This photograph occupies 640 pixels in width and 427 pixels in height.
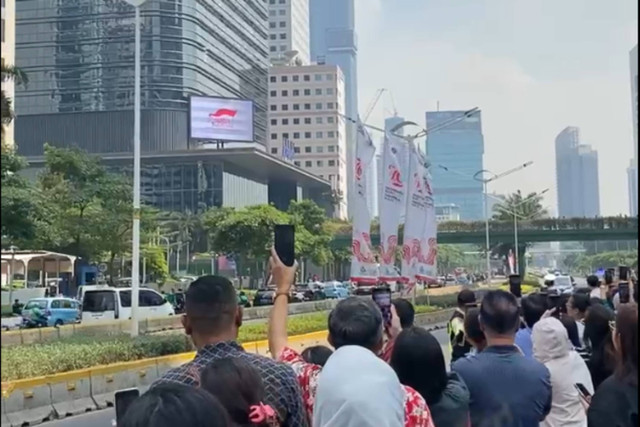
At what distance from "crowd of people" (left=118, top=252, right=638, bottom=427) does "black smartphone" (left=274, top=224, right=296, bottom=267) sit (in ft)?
0.14

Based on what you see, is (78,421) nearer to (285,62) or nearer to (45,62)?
(45,62)

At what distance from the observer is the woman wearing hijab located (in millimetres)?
4508

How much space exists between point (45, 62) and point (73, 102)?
3765 cm

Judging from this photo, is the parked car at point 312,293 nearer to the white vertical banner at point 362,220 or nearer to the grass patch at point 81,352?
the white vertical banner at point 362,220

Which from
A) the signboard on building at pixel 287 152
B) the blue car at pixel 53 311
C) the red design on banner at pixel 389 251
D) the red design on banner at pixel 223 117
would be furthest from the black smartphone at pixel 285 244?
the signboard on building at pixel 287 152

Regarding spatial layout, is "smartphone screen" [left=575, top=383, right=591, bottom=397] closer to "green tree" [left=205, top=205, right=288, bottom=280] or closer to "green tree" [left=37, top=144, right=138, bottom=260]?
"green tree" [left=37, top=144, right=138, bottom=260]

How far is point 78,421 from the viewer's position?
10234mm

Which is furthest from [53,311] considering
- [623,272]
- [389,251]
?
[623,272]

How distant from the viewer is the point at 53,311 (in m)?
25.0

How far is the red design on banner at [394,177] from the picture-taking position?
1449 centimetres

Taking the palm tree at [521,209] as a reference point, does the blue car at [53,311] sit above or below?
below

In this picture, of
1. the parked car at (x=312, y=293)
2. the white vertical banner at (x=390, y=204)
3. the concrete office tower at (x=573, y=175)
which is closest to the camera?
the white vertical banner at (x=390, y=204)

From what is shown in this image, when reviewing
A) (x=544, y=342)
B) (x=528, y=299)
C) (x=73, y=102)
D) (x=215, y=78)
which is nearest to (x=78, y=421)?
(x=528, y=299)

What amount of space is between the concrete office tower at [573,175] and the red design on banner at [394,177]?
7.65 m
